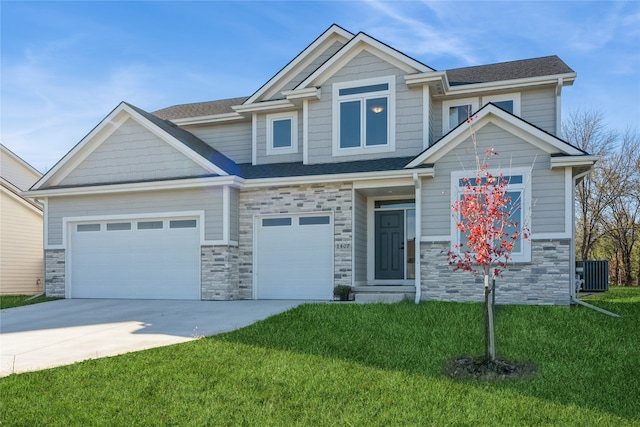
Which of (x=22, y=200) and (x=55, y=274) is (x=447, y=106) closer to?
(x=55, y=274)

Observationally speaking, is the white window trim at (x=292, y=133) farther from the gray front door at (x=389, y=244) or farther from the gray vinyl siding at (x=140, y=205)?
the gray front door at (x=389, y=244)

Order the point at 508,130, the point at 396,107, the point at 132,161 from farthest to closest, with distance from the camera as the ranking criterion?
the point at 132,161 → the point at 396,107 → the point at 508,130

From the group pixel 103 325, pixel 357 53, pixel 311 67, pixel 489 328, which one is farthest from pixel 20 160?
pixel 489 328

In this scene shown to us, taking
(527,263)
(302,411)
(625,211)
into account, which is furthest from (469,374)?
(625,211)

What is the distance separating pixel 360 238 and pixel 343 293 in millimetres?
1770

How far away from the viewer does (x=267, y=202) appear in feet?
46.7

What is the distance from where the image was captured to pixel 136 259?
14.9 meters

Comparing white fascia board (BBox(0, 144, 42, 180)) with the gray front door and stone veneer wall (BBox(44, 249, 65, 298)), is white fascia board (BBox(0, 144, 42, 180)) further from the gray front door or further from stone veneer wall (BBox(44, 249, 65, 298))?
the gray front door

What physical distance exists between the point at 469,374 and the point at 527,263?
5.81 meters

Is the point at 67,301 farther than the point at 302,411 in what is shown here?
Yes

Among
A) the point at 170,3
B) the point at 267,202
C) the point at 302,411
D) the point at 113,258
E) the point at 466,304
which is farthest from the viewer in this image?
the point at 113,258

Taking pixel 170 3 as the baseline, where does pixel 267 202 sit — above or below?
below

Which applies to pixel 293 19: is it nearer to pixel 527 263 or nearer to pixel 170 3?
pixel 170 3

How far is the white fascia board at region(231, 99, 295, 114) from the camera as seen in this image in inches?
599
